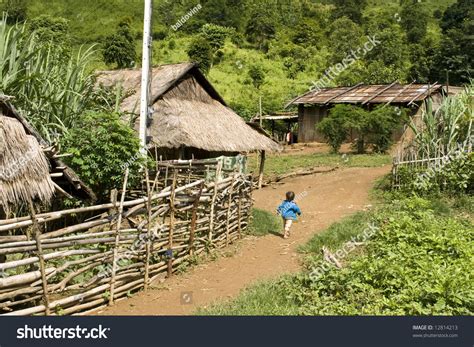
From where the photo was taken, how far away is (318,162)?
65.0 ft

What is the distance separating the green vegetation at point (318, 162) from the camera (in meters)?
18.9

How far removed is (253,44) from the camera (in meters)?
47.6

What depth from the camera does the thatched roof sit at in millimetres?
5629

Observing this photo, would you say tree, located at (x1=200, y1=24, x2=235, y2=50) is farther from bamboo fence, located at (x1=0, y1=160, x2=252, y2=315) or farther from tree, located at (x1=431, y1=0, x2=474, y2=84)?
bamboo fence, located at (x1=0, y1=160, x2=252, y2=315)

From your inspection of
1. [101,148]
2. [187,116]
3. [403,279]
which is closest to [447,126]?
[187,116]

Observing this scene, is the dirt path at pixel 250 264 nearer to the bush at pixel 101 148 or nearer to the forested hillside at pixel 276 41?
the bush at pixel 101 148

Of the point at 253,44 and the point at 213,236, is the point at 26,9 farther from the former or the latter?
the point at 213,236

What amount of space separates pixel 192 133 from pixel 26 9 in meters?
49.6

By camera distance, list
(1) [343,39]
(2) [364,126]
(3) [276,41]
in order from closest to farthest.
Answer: (2) [364,126]
(1) [343,39]
(3) [276,41]

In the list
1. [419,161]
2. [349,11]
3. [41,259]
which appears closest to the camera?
[41,259]

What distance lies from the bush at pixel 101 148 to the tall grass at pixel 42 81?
335 mm

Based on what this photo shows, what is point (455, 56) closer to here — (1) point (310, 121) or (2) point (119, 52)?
(1) point (310, 121)

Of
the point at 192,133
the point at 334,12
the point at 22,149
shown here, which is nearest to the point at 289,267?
the point at 22,149

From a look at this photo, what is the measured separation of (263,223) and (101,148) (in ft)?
13.9
